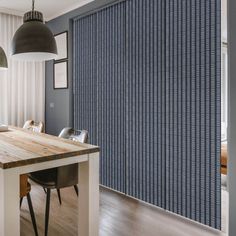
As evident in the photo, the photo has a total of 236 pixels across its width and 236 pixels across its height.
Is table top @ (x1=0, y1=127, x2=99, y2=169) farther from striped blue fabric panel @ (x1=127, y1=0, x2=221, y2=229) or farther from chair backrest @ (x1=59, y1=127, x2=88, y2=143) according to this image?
striped blue fabric panel @ (x1=127, y1=0, x2=221, y2=229)

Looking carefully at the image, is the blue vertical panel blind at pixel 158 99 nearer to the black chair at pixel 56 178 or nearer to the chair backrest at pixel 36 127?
the chair backrest at pixel 36 127

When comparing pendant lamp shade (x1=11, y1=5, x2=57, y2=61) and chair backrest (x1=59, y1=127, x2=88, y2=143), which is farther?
chair backrest (x1=59, y1=127, x2=88, y2=143)

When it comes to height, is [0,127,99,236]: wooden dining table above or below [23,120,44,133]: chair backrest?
below

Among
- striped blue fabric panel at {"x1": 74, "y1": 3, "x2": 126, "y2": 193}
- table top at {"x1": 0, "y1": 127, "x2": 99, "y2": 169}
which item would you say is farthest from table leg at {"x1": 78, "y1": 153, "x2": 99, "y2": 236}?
striped blue fabric panel at {"x1": 74, "y1": 3, "x2": 126, "y2": 193}

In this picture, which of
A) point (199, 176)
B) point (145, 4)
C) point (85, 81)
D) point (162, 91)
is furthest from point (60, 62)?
point (199, 176)

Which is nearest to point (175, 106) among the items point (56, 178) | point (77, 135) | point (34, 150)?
point (77, 135)

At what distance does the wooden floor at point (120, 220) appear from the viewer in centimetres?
243

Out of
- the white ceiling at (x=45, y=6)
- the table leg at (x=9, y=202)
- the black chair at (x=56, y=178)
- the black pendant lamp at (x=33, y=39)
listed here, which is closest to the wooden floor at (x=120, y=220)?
the black chair at (x=56, y=178)

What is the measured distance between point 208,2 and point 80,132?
168cm

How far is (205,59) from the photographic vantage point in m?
2.43

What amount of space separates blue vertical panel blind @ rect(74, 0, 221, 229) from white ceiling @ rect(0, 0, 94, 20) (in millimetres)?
348

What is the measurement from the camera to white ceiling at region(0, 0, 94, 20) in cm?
390

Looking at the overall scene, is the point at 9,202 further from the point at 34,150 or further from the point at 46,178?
the point at 46,178

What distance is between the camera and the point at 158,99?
9.43 feet
